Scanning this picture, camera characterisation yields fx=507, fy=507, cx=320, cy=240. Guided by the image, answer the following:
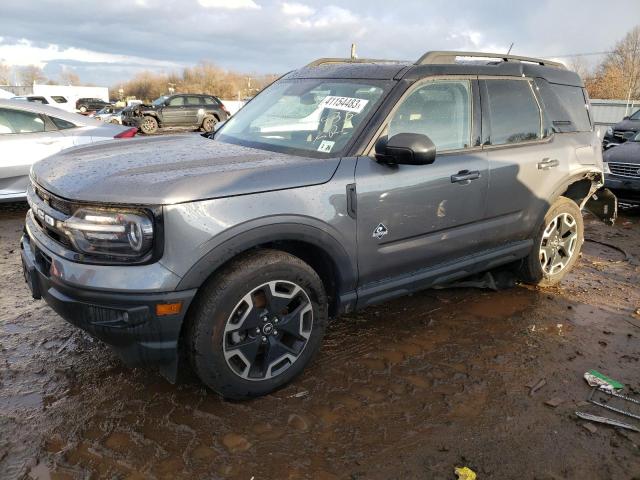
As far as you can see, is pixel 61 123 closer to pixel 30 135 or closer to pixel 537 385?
pixel 30 135

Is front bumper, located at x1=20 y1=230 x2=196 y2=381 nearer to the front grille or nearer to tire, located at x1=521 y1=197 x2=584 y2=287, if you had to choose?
tire, located at x1=521 y1=197 x2=584 y2=287

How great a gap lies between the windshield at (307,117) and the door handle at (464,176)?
738 mm

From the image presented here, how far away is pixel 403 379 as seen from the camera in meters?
3.12

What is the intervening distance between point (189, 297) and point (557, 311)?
315cm

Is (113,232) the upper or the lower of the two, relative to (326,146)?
lower

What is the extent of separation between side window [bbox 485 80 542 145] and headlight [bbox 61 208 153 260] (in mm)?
2586

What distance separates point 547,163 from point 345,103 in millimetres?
1868

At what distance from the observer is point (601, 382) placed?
315 cm

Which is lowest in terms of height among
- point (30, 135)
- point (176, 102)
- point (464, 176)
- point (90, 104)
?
point (464, 176)

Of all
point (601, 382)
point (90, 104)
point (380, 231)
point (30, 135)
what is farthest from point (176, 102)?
point (601, 382)

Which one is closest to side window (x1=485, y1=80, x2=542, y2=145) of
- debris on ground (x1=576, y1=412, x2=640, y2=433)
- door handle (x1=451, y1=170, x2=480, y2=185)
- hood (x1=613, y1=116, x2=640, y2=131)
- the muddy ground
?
door handle (x1=451, y1=170, x2=480, y2=185)

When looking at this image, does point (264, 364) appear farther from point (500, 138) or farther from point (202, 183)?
point (500, 138)

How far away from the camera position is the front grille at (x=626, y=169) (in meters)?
7.84

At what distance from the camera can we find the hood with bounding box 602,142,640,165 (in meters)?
8.01
